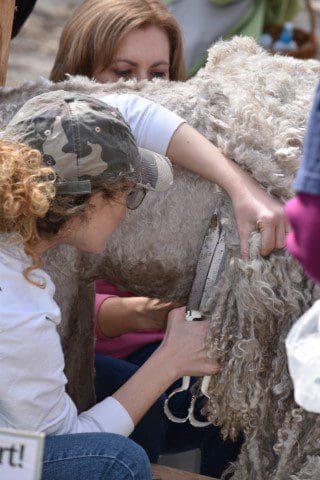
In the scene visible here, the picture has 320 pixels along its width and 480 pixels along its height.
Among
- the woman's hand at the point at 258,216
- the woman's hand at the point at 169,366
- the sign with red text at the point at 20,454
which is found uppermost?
the woman's hand at the point at 258,216

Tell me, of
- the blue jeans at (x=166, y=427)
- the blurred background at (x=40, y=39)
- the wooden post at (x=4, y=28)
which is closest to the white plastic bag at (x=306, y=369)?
the blue jeans at (x=166, y=427)

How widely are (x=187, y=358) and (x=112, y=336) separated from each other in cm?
68

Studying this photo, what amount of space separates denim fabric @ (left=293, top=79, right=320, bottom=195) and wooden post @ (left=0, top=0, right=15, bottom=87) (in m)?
1.20

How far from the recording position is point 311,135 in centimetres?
116

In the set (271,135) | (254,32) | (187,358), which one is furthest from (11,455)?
(254,32)

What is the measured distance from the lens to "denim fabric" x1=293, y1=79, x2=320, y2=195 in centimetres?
114

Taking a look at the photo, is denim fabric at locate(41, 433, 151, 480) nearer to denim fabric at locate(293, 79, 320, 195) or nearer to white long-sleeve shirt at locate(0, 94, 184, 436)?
white long-sleeve shirt at locate(0, 94, 184, 436)

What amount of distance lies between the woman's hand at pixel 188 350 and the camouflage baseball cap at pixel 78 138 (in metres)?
0.34

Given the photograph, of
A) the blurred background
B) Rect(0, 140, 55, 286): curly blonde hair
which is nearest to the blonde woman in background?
Rect(0, 140, 55, 286): curly blonde hair

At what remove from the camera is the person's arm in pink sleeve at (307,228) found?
1.14 m

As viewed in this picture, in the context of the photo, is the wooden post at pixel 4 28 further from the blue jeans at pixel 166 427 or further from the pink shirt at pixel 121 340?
the blue jeans at pixel 166 427

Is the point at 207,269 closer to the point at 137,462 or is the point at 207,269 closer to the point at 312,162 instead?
the point at 137,462

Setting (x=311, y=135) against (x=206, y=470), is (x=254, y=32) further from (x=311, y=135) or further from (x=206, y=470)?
(x=311, y=135)

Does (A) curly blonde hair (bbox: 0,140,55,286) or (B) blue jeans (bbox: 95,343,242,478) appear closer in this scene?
(A) curly blonde hair (bbox: 0,140,55,286)
